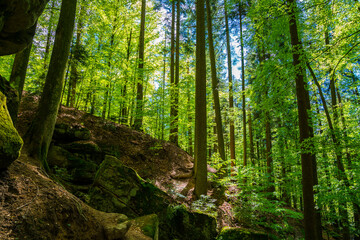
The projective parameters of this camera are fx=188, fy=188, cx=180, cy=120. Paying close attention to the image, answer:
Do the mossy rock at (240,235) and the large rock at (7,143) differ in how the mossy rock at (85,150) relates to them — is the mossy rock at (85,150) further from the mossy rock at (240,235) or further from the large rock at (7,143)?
the mossy rock at (240,235)

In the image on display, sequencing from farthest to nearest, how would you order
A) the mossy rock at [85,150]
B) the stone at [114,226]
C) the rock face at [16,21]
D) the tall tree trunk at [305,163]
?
1. the mossy rock at [85,150]
2. the tall tree trunk at [305,163]
3. the stone at [114,226]
4. the rock face at [16,21]

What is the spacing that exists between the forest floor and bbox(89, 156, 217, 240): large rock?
36.0 inches

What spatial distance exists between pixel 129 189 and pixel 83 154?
2.96 metres

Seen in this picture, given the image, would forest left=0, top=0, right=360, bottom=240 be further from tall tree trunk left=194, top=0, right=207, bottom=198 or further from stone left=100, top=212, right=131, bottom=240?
stone left=100, top=212, right=131, bottom=240

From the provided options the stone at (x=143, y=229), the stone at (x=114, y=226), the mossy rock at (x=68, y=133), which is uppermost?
the mossy rock at (x=68, y=133)


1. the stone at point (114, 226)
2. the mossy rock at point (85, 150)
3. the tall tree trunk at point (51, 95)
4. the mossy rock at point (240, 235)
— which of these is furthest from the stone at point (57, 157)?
the mossy rock at point (240, 235)

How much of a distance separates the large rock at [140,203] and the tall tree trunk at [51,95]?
1.69 m

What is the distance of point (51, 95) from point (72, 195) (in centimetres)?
346

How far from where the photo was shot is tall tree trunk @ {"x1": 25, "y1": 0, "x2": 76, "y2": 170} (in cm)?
515

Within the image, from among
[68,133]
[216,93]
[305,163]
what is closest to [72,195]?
[68,133]

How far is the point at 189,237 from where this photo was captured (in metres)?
5.22

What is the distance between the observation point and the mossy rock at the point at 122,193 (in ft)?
15.4

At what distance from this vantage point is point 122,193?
16.1ft

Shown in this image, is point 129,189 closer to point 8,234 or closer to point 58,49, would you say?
point 8,234
